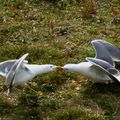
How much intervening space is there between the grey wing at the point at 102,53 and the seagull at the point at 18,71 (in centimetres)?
72

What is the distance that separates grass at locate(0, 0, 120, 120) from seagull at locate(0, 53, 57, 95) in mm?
394

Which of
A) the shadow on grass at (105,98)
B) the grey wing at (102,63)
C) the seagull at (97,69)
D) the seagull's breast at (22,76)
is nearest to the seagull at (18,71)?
the seagull's breast at (22,76)

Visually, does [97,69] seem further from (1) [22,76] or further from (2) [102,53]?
(1) [22,76]

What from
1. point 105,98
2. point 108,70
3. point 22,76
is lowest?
point 105,98

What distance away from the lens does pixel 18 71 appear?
6.47m

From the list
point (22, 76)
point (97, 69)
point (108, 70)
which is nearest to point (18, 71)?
point (22, 76)

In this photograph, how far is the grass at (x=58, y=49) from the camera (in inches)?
267

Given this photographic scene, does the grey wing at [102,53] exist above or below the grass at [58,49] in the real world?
above

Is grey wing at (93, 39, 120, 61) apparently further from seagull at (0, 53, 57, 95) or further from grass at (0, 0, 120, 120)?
seagull at (0, 53, 57, 95)

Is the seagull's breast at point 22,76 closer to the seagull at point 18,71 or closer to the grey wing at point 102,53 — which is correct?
the seagull at point 18,71

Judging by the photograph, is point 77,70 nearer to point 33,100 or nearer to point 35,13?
point 33,100

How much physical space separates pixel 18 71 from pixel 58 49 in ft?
7.37

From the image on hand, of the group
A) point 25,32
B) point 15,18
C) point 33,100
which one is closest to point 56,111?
point 33,100

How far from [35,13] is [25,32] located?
90cm
